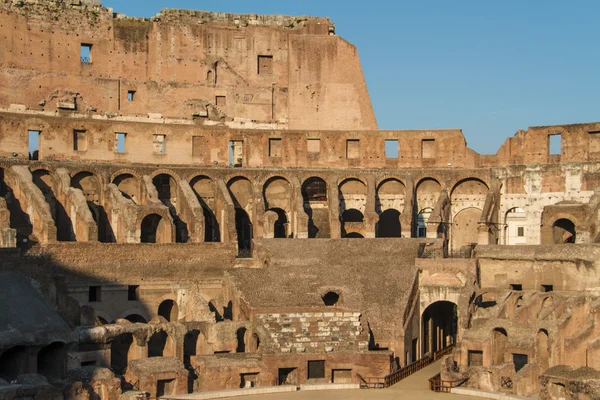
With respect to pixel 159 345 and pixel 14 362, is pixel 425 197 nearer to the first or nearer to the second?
pixel 159 345

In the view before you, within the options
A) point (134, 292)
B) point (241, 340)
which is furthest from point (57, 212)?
point (241, 340)

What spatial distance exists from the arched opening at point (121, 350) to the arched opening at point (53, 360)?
2386 mm

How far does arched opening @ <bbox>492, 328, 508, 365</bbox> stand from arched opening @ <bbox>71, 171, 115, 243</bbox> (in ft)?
55.4

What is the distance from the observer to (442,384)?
30.2 m

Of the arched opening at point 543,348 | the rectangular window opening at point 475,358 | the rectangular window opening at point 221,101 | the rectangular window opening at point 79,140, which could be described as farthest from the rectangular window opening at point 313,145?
the arched opening at point 543,348

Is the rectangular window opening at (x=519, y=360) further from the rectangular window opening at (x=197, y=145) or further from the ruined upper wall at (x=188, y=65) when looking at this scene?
the ruined upper wall at (x=188, y=65)

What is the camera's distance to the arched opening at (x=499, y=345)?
32594 millimetres

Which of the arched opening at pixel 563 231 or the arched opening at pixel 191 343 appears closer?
the arched opening at pixel 191 343

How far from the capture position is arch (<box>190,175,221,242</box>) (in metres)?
42.5

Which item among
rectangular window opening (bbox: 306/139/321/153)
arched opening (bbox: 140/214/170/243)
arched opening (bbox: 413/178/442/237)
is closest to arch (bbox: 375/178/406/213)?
arched opening (bbox: 413/178/442/237)

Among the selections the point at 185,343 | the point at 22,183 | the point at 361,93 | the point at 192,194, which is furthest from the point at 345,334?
the point at 361,93

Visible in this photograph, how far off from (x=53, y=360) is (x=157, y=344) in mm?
4452

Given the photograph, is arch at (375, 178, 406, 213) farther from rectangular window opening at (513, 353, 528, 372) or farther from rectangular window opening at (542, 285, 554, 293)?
rectangular window opening at (513, 353, 528, 372)

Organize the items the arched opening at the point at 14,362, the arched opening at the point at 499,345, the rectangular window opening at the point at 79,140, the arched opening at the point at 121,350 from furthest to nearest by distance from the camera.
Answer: the rectangular window opening at the point at 79,140, the arched opening at the point at 499,345, the arched opening at the point at 121,350, the arched opening at the point at 14,362
